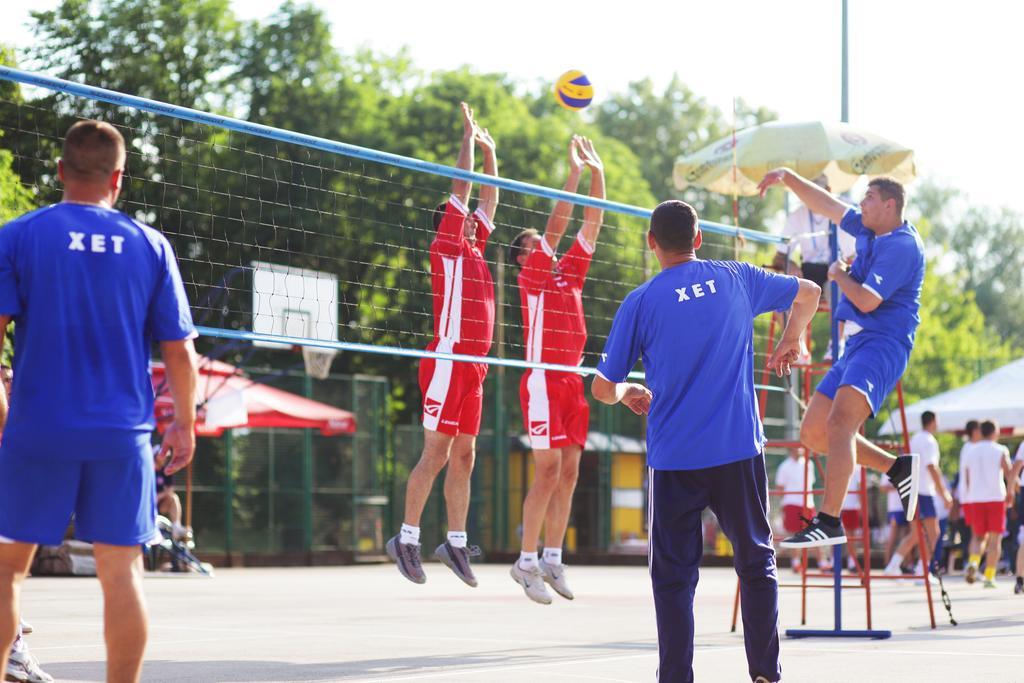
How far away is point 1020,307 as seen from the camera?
76.7 m

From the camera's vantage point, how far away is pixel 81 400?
4719mm

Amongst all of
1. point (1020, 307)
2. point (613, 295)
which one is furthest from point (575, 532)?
point (1020, 307)

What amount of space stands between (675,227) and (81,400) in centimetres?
280

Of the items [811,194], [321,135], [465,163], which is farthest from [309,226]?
[811,194]

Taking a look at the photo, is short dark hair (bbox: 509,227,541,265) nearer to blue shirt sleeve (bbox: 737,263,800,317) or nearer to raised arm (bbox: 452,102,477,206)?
raised arm (bbox: 452,102,477,206)

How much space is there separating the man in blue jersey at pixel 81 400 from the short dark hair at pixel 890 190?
494 centimetres

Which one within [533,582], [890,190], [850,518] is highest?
[890,190]

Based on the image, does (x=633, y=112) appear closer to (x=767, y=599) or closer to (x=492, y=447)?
(x=492, y=447)

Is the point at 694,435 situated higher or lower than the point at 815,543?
higher

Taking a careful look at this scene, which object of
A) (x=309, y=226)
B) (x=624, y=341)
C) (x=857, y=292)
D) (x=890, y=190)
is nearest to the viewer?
(x=624, y=341)

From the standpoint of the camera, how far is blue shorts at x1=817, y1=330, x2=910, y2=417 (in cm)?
817

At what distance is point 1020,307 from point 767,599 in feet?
246

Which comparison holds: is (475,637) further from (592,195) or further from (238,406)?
(238,406)

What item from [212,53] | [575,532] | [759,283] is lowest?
[575,532]
